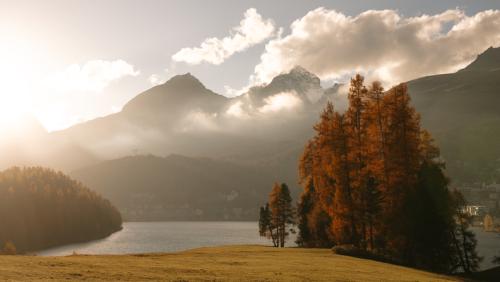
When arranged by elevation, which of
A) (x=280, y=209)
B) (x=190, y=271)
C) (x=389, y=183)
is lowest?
(x=190, y=271)

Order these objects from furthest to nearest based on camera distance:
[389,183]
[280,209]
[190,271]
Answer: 1. [280,209]
2. [389,183]
3. [190,271]

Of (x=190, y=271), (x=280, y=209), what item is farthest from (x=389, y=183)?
(x=280, y=209)

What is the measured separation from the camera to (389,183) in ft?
189

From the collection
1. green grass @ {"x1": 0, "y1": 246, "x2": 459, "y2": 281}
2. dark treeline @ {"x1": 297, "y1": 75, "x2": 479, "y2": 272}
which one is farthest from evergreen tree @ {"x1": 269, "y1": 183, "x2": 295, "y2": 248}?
green grass @ {"x1": 0, "y1": 246, "x2": 459, "y2": 281}

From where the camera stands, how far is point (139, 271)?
33062mm

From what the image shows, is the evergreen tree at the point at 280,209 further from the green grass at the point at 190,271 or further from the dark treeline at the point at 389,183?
Answer: the green grass at the point at 190,271

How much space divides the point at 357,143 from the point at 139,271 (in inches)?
1375

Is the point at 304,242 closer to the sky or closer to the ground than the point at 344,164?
closer to the ground

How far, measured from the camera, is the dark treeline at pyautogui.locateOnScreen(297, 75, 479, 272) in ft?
187

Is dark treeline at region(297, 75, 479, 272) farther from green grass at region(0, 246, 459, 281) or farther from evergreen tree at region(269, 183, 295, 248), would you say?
evergreen tree at region(269, 183, 295, 248)

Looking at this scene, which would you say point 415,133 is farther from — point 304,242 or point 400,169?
point 304,242

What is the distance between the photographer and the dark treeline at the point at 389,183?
2242 inches

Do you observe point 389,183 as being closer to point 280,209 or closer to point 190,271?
point 190,271

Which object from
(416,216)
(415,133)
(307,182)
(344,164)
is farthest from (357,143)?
(307,182)
